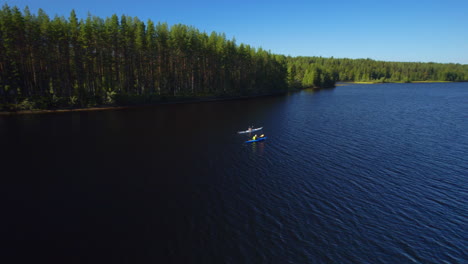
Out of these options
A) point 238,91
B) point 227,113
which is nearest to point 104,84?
point 227,113

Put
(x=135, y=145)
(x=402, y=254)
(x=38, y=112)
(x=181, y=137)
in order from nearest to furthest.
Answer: (x=402, y=254)
(x=135, y=145)
(x=181, y=137)
(x=38, y=112)

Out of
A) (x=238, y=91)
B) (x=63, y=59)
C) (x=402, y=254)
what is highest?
(x=63, y=59)

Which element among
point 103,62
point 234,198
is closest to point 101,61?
point 103,62

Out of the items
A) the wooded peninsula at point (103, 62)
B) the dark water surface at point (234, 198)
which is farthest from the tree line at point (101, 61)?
the dark water surface at point (234, 198)

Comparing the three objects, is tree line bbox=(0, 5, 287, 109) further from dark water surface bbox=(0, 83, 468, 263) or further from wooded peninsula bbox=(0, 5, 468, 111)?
dark water surface bbox=(0, 83, 468, 263)

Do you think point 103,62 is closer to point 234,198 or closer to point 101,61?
point 101,61

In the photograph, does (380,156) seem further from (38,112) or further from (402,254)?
(38,112)
